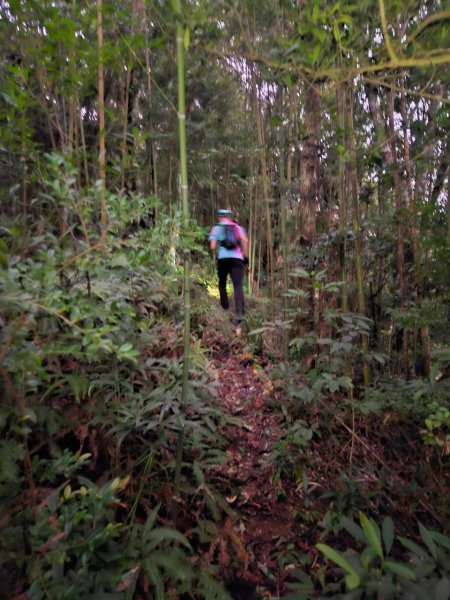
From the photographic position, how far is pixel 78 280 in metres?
1.58

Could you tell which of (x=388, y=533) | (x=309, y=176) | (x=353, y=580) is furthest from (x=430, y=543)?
(x=309, y=176)

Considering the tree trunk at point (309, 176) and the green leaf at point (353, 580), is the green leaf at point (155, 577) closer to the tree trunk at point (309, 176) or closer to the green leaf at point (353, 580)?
the green leaf at point (353, 580)

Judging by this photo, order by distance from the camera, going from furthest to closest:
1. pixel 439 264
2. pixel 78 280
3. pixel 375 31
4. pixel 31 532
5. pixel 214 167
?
1. pixel 214 167
2. pixel 439 264
3. pixel 375 31
4. pixel 78 280
5. pixel 31 532

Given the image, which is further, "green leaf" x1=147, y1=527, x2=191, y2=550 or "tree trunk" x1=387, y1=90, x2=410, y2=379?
"tree trunk" x1=387, y1=90, x2=410, y2=379

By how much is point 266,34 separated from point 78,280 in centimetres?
235

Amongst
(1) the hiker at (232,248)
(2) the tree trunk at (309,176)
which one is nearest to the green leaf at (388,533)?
(2) the tree trunk at (309,176)

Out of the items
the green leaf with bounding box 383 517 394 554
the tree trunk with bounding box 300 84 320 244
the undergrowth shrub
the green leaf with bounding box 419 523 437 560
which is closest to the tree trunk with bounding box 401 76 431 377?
the tree trunk with bounding box 300 84 320 244

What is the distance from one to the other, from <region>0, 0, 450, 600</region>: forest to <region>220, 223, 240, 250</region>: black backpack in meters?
1.19

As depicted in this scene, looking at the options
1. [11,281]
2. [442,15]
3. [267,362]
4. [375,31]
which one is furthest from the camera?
[267,362]

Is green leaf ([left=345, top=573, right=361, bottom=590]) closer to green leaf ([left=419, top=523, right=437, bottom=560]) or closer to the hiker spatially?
green leaf ([left=419, top=523, right=437, bottom=560])

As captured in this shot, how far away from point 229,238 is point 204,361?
2.78 meters

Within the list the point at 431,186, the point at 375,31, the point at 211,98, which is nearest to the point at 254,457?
the point at 375,31

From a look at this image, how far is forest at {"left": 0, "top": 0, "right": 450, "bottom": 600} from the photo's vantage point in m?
1.38

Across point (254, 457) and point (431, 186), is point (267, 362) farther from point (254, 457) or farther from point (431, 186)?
point (431, 186)
